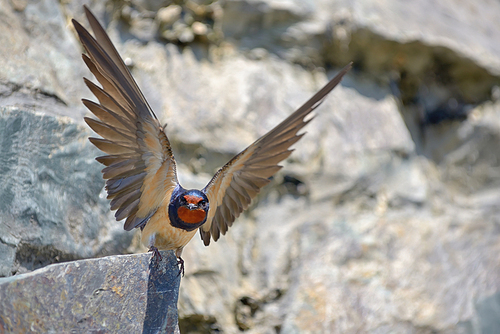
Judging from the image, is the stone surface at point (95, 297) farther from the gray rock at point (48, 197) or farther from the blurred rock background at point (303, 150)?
the blurred rock background at point (303, 150)

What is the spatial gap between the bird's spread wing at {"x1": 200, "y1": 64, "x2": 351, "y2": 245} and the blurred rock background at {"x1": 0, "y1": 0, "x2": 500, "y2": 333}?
1.52 feet

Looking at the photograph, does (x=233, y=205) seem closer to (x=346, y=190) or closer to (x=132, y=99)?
(x=132, y=99)

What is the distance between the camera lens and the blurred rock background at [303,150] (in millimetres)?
2449

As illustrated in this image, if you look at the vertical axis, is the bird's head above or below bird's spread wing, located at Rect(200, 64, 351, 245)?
above

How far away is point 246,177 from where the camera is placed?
2543 millimetres

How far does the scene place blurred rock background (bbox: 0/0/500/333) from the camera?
245cm

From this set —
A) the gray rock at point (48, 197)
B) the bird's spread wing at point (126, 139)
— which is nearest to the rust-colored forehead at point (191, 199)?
the bird's spread wing at point (126, 139)

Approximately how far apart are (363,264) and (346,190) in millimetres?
545

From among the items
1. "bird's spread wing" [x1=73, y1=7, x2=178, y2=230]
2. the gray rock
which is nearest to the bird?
"bird's spread wing" [x1=73, y1=7, x2=178, y2=230]

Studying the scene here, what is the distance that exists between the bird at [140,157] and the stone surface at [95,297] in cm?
12

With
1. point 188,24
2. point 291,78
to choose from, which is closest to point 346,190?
point 291,78

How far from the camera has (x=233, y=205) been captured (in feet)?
8.38

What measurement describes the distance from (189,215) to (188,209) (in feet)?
0.10

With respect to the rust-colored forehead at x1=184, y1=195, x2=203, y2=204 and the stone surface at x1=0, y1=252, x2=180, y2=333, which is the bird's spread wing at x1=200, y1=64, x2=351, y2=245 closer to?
the rust-colored forehead at x1=184, y1=195, x2=203, y2=204
